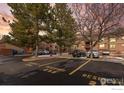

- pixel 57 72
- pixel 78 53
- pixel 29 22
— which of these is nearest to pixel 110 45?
pixel 78 53

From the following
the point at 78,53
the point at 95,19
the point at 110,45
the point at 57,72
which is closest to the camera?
the point at 57,72

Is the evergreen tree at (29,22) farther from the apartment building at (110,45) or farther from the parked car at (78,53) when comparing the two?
the apartment building at (110,45)

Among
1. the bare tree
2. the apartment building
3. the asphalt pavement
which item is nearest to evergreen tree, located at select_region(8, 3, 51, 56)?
the asphalt pavement

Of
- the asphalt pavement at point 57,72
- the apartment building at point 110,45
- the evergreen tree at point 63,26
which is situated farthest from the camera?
the evergreen tree at point 63,26

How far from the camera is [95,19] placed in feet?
17.0

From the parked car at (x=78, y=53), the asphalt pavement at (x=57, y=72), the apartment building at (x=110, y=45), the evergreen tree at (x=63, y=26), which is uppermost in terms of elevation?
the evergreen tree at (x=63, y=26)

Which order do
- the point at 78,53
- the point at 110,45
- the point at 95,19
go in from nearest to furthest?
the point at 110,45 < the point at 78,53 < the point at 95,19

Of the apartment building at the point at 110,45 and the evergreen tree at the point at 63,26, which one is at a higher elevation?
the evergreen tree at the point at 63,26

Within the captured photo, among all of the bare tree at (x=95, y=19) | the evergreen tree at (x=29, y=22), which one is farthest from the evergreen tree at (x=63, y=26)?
the evergreen tree at (x=29, y=22)

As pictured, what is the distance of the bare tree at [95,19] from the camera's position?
188 inches

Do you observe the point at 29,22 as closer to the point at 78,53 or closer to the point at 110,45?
the point at 78,53

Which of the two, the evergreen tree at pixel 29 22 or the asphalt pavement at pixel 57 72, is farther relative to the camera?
the evergreen tree at pixel 29 22

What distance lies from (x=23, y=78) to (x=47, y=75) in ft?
1.82

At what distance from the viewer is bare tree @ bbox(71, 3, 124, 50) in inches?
188
